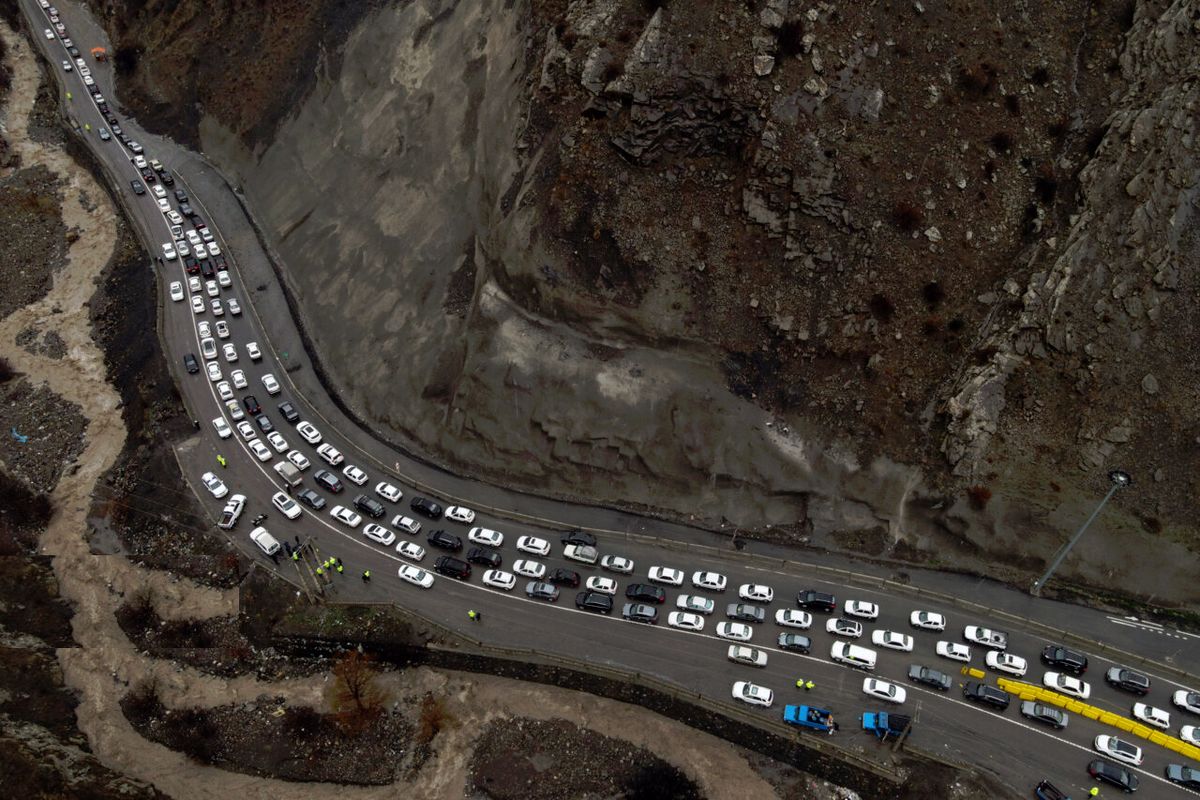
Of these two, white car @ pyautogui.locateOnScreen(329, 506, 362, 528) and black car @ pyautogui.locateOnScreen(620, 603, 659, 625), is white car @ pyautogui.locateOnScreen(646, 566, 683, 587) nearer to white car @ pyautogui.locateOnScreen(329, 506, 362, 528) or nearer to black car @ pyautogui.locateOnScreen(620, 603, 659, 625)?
black car @ pyautogui.locateOnScreen(620, 603, 659, 625)

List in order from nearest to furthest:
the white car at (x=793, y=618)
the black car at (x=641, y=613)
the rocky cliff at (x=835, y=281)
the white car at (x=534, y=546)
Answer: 1. the white car at (x=793, y=618)
2. the black car at (x=641, y=613)
3. the rocky cliff at (x=835, y=281)
4. the white car at (x=534, y=546)

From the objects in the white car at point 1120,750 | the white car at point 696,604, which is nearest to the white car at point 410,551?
the white car at point 696,604

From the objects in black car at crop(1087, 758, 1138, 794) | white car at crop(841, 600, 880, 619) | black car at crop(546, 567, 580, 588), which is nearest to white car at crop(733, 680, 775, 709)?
white car at crop(841, 600, 880, 619)

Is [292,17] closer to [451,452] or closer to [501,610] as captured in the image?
[451,452]

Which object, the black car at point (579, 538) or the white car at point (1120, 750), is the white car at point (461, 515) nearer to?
the black car at point (579, 538)

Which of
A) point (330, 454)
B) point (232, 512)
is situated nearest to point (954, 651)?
point (330, 454)

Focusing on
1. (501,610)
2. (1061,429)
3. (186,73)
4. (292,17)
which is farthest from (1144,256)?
(186,73)

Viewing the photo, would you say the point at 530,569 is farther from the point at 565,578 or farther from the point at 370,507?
the point at 370,507
